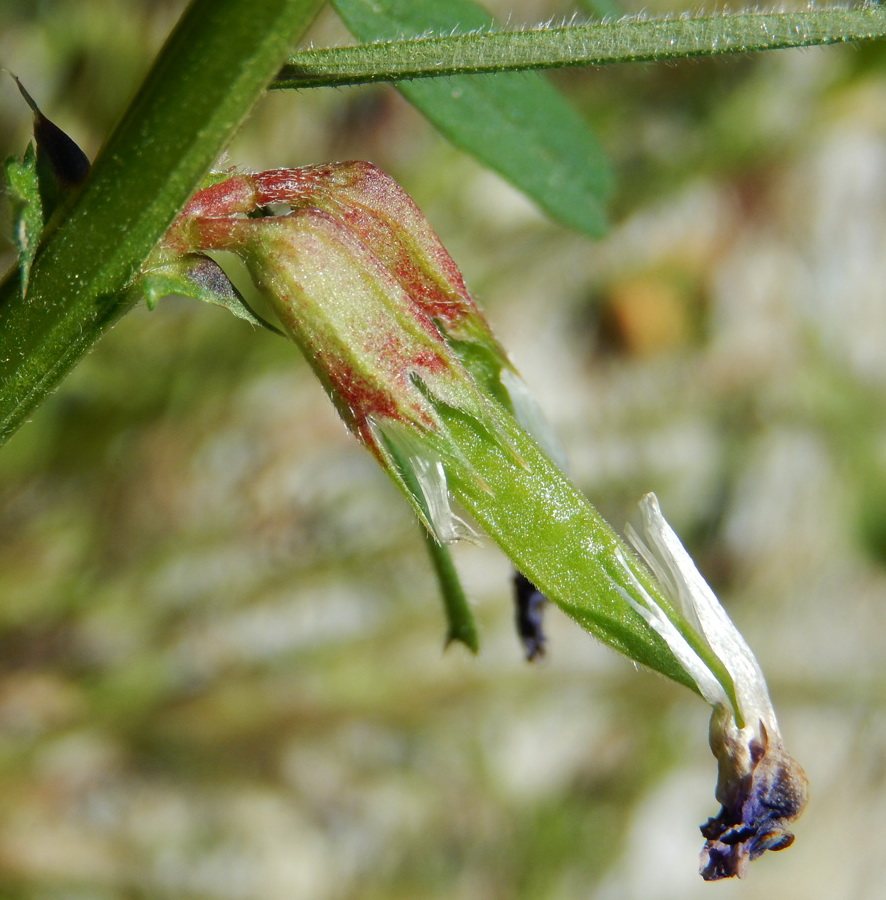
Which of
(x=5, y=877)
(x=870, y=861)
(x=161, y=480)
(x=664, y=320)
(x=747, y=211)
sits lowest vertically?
(x=5, y=877)

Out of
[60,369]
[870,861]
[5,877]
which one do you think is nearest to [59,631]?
[5,877]

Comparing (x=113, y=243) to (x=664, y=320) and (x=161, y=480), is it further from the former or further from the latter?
(x=664, y=320)

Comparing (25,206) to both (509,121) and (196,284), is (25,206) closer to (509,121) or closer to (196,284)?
(196,284)

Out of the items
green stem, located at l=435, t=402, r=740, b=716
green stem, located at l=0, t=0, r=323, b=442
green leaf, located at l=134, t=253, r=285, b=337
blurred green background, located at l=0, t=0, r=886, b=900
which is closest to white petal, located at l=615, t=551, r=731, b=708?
green stem, located at l=435, t=402, r=740, b=716

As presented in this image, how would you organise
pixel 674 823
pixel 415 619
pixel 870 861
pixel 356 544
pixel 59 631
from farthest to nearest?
pixel 870 861 < pixel 674 823 < pixel 415 619 < pixel 356 544 < pixel 59 631

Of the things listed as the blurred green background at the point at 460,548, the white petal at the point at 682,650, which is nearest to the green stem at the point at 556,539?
the white petal at the point at 682,650
